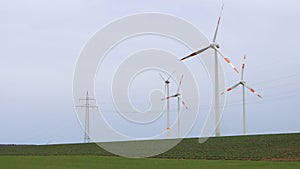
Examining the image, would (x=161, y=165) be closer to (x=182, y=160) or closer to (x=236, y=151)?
(x=182, y=160)

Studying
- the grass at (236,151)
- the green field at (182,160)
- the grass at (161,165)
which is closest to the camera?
the grass at (161,165)

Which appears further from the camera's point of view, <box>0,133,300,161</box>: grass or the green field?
<box>0,133,300,161</box>: grass

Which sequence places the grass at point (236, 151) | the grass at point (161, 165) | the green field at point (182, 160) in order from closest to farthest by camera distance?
the grass at point (161, 165), the green field at point (182, 160), the grass at point (236, 151)

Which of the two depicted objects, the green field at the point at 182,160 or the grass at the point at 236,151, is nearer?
the green field at the point at 182,160

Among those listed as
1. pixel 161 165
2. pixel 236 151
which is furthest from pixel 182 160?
pixel 236 151

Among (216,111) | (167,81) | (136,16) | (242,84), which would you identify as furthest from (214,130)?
(136,16)

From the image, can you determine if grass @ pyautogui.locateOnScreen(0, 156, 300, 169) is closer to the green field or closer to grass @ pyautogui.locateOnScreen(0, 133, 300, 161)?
the green field

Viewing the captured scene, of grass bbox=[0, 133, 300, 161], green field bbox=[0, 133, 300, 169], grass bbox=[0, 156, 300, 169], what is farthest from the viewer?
grass bbox=[0, 133, 300, 161]

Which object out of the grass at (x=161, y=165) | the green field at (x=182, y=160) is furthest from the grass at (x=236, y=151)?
the grass at (x=161, y=165)

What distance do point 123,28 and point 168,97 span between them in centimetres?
6269

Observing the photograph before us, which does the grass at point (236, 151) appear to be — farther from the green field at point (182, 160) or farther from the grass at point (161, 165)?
the grass at point (161, 165)

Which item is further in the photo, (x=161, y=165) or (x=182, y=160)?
(x=182, y=160)

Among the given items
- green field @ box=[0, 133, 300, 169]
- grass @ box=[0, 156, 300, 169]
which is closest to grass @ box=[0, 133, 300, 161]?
green field @ box=[0, 133, 300, 169]

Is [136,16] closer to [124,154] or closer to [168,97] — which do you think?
[124,154]
